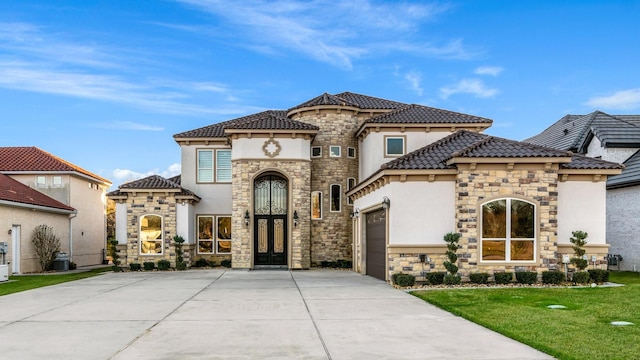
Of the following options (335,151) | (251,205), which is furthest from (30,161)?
(335,151)

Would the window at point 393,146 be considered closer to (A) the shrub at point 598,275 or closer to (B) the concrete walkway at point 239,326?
(B) the concrete walkway at point 239,326

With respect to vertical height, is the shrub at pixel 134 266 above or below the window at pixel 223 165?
below

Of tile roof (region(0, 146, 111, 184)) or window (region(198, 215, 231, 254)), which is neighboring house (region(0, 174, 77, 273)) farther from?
window (region(198, 215, 231, 254))

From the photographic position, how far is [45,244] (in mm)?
26594

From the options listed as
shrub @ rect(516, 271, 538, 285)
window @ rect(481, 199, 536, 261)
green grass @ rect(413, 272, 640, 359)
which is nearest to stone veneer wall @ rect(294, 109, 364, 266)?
window @ rect(481, 199, 536, 261)

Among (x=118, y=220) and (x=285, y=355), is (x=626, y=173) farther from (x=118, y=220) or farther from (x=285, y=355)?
(x=118, y=220)

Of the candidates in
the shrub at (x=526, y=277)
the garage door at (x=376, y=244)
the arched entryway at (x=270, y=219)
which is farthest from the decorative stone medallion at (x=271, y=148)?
the shrub at (x=526, y=277)

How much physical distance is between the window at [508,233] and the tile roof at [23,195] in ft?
61.9

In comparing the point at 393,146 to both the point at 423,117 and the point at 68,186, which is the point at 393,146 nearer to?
the point at 423,117

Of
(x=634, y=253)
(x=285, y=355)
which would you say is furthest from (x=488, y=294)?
(x=634, y=253)

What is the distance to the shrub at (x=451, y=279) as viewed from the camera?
1678 centimetres

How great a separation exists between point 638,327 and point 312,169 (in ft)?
61.0

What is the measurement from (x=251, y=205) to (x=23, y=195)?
1071 centimetres

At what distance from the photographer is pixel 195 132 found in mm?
28172
